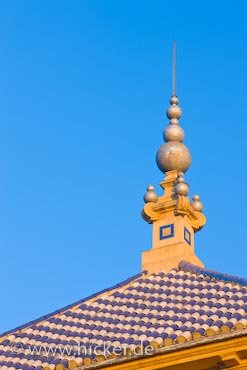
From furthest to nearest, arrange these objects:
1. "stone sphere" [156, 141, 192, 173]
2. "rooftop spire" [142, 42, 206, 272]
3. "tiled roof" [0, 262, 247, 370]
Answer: "stone sphere" [156, 141, 192, 173] → "rooftop spire" [142, 42, 206, 272] → "tiled roof" [0, 262, 247, 370]

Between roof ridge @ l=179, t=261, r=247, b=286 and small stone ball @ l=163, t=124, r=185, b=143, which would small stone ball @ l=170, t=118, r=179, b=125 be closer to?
small stone ball @ l=163, t=124, r=185, b=143

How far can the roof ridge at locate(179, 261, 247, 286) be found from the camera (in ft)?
63.3

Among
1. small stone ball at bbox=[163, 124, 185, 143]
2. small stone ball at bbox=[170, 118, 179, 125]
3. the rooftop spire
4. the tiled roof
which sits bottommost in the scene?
the tiled roof

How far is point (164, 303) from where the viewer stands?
18922mm

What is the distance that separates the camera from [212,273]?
20.1 metres

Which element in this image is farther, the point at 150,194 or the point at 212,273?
the point at 150,194

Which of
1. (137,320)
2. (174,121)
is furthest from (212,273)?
(174,121)

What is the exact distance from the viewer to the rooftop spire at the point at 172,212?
2144cm

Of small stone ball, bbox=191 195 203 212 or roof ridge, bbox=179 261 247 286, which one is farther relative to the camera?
small stone ball, bbox=191 195 203 212

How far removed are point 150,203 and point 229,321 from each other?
6.43 meters

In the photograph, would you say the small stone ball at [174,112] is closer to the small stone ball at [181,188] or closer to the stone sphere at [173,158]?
the stone sphere at [173,158]

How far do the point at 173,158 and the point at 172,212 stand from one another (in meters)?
1.41

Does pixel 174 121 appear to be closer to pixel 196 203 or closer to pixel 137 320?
pixel 196 203

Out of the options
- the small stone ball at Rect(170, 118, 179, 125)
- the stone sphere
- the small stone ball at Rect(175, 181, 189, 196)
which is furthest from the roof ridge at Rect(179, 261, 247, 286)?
the small stone ball at Rect(170, 118, 179, 125)
